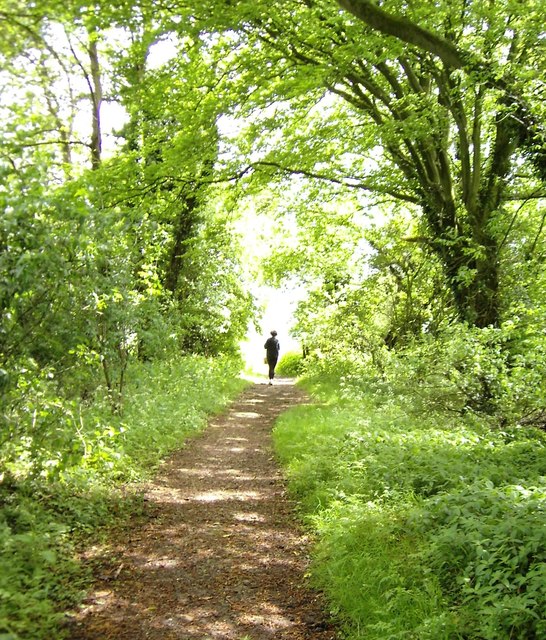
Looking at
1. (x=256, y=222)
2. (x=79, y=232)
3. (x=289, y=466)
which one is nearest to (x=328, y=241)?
(x=256, y=222)

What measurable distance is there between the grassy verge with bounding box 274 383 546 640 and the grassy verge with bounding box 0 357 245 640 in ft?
7.01

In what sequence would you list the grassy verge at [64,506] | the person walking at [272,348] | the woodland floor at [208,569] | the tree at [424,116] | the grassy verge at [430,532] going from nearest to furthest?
→ 1. the grassy verge at [430,532]
2. the grassy verge at [64,506]
3. the woodland floor at [208,569]
4. the tree at [424,116]
5. the person walking at [272,348]

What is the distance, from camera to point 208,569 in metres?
4.70

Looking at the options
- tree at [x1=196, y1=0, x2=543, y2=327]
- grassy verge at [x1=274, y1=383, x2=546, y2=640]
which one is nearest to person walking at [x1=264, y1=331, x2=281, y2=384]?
tree at [x1=196, y1=0, x2=543, y2=327]

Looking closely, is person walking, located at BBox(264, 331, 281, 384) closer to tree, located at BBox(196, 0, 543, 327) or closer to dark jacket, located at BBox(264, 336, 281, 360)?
dark jacket, located at BBox(264, 336, 281, 360)

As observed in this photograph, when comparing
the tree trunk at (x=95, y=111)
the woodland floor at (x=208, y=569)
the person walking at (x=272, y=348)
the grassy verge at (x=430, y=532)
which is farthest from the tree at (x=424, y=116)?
the person walking at (x=272, y=348)

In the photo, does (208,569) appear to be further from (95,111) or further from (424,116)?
(95,111)

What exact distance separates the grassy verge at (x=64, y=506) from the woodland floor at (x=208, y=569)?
0.80 ft

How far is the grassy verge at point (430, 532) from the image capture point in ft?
10.3

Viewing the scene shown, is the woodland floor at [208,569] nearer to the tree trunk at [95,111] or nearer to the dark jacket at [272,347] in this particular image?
the tree trunk at [95,111]

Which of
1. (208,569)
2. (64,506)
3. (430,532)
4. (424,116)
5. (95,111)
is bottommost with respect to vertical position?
(208,569)

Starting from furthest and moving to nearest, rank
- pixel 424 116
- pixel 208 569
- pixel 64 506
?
pixel 424 116 → pixel 64 506 → pixel 208 569

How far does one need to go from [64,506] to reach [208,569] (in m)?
1.62

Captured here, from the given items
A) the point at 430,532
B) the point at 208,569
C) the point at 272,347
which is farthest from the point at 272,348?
the point at 430,532
